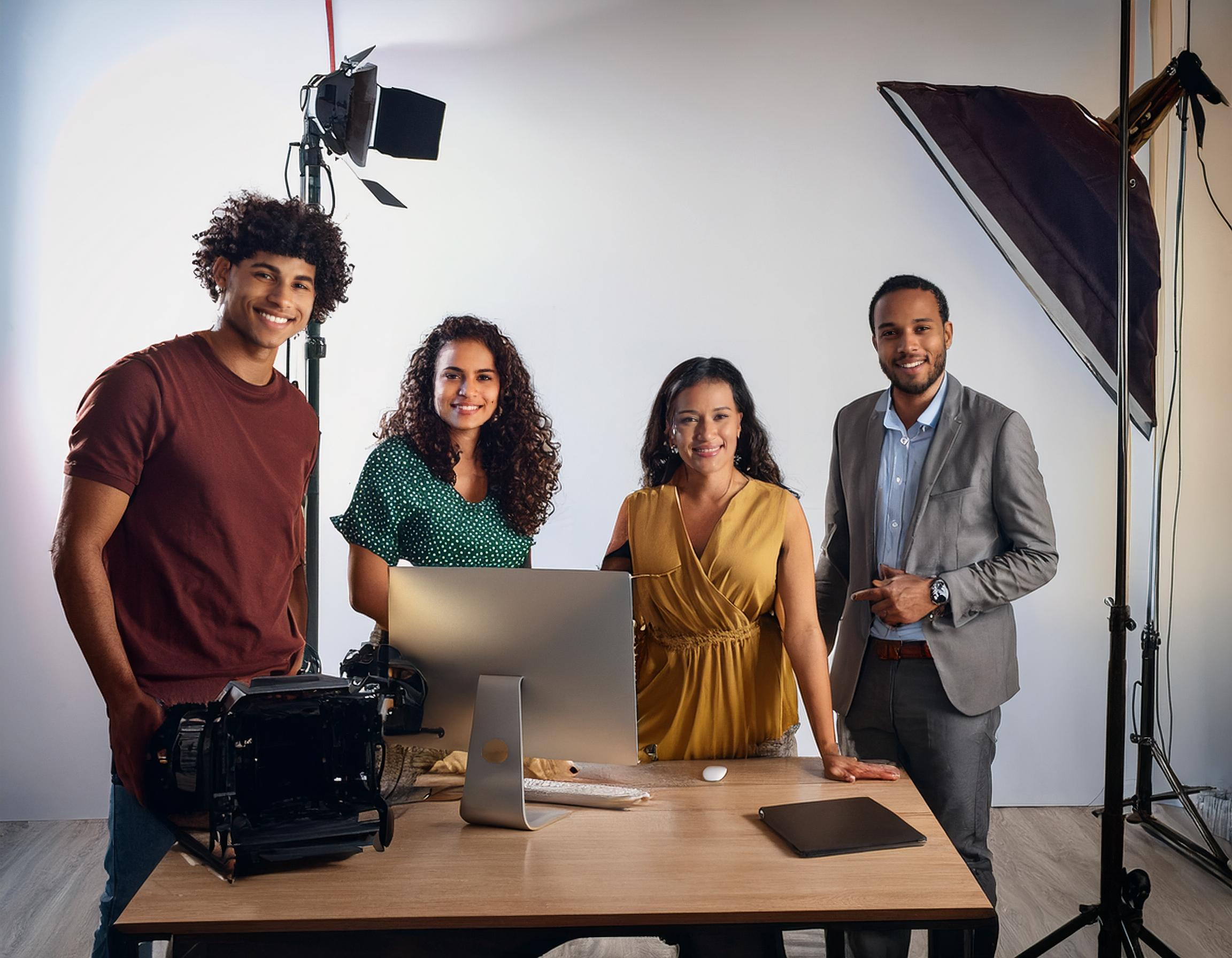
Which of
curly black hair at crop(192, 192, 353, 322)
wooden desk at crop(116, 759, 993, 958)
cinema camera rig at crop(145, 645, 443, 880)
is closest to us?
wooden desk at crop(116, 759, 993, 958)

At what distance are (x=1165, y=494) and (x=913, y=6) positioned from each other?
2.12m

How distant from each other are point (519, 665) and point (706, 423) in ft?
2.38

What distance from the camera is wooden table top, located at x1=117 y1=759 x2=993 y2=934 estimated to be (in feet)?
4.28

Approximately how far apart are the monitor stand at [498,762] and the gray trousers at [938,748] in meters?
0.97

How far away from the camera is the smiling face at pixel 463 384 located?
226 cm

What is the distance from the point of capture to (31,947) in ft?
8.58

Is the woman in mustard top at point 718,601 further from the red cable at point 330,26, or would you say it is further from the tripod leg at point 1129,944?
the red cable at point 330,26

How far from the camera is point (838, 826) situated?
1.56 m

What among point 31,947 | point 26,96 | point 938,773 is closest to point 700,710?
point 938,773

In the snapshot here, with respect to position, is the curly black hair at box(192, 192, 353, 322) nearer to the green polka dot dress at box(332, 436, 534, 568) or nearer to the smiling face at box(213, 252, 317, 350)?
the smiling face at box(213, 252, 317, 350)

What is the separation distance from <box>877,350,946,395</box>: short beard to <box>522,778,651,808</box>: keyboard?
3.97ft

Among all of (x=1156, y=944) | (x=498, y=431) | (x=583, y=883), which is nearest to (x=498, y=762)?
(x=583, y=883)

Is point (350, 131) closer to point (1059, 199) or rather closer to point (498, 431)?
point (498, 431)

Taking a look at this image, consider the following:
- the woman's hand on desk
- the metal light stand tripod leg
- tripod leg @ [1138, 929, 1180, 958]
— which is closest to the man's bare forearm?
the woman's hand on desk
